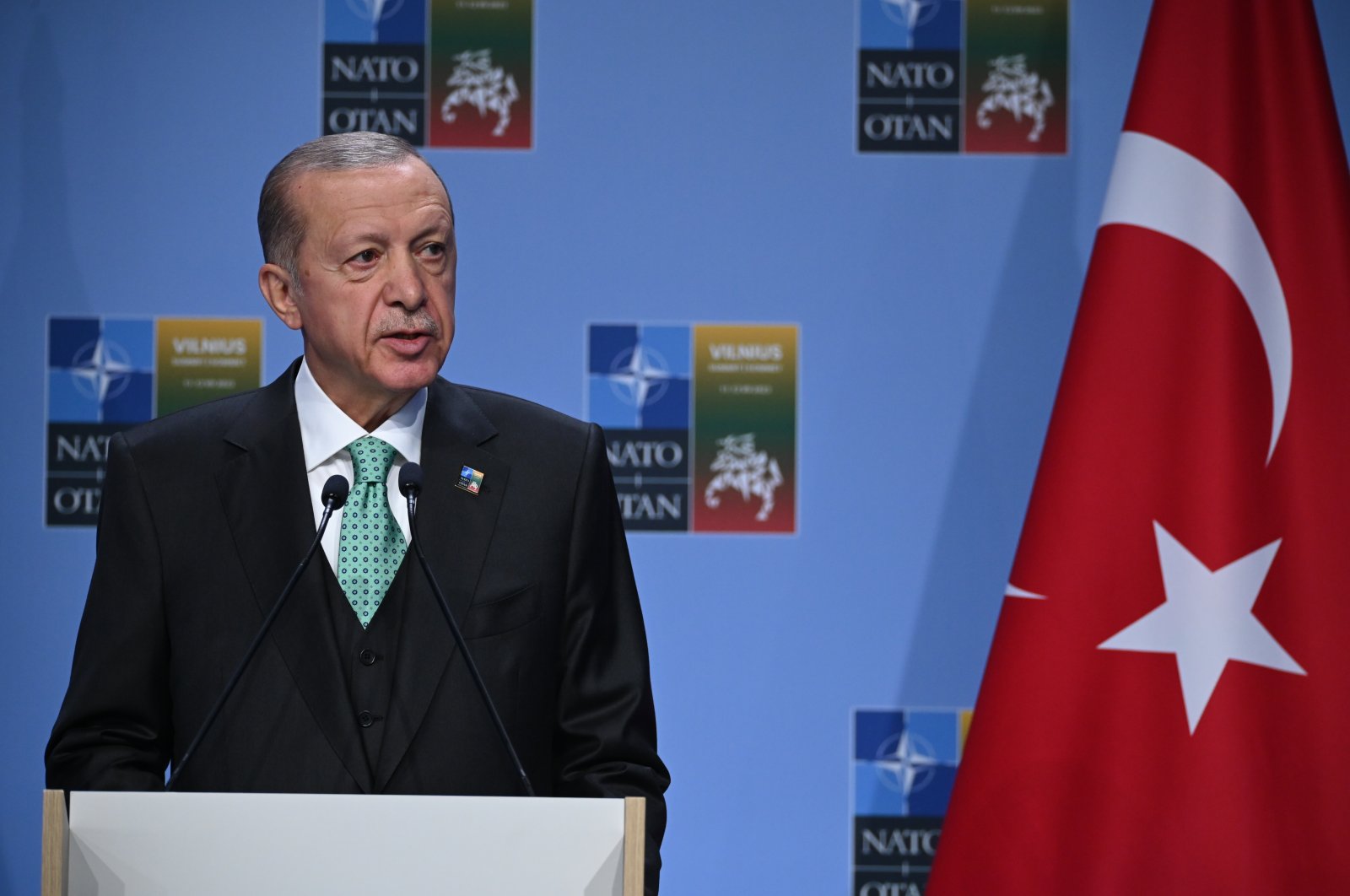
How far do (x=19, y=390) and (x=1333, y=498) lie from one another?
104 inches

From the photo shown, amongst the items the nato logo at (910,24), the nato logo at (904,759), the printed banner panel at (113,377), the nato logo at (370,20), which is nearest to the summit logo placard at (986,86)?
the nato logo at (910,24)

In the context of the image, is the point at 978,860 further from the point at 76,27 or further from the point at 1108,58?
the point at 76,27

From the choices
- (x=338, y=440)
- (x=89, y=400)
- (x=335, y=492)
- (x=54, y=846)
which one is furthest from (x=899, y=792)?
(x=54, y=846)

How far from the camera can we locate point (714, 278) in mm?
2996

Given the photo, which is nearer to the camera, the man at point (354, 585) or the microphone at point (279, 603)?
the microphone at point (279, 603)

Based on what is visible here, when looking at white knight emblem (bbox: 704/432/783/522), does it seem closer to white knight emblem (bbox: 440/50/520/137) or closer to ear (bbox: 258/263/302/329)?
white knight emblem (bbox: 440/50/520/137)

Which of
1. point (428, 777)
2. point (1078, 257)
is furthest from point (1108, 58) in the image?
point (428, 777)

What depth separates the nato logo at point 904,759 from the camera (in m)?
2.95

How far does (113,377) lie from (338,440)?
153 centimetres

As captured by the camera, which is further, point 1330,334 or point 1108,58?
point 1108,58

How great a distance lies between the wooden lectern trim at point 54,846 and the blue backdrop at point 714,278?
1844 millimetres

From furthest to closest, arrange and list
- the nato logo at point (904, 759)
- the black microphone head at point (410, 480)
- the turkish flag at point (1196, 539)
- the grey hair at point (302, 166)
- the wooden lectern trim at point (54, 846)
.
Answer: the nato logo at point (904, 759) → the turkish flag at point (1196, 539) → the grey hair at point (302, 166) → the black microphone head at point (410, 480) → the wooden lectern trim at point (54, 846)

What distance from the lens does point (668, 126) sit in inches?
119

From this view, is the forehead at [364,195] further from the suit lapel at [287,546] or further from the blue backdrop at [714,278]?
the blue backdrop at [714,278]
